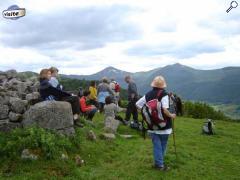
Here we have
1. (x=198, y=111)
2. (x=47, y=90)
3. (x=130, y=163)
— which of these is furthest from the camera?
(x=198, y=111)

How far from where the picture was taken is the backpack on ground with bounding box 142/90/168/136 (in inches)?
519

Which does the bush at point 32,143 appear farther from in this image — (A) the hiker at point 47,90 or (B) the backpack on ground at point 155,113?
(B) the backpack on ground at point 155,113

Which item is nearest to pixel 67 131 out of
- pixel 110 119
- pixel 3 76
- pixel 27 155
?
pixel 27 155

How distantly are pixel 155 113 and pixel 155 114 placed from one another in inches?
1.2

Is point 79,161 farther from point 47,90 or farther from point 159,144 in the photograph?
point 47,90

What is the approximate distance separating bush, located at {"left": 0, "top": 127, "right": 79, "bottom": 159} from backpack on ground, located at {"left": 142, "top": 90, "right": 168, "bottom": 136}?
2917 mm

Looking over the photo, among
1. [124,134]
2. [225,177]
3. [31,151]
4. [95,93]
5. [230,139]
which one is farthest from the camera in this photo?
[95,93]

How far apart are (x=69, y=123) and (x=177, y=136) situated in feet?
29.4

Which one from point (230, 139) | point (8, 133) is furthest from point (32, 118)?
point (230, 139)

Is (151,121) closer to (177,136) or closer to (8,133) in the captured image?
(8,133)

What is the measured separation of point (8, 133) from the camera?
14406 millimetres

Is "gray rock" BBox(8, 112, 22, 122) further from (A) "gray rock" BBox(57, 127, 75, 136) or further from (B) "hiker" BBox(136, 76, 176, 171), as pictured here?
(B) "hiker" BBox(136, 76, 176, 171)

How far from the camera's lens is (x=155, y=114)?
43.2 ft

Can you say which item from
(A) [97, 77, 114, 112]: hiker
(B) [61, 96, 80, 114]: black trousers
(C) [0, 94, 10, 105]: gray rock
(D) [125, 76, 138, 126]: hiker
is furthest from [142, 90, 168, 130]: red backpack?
(A) [97, 77, 114, 112]: hiker
